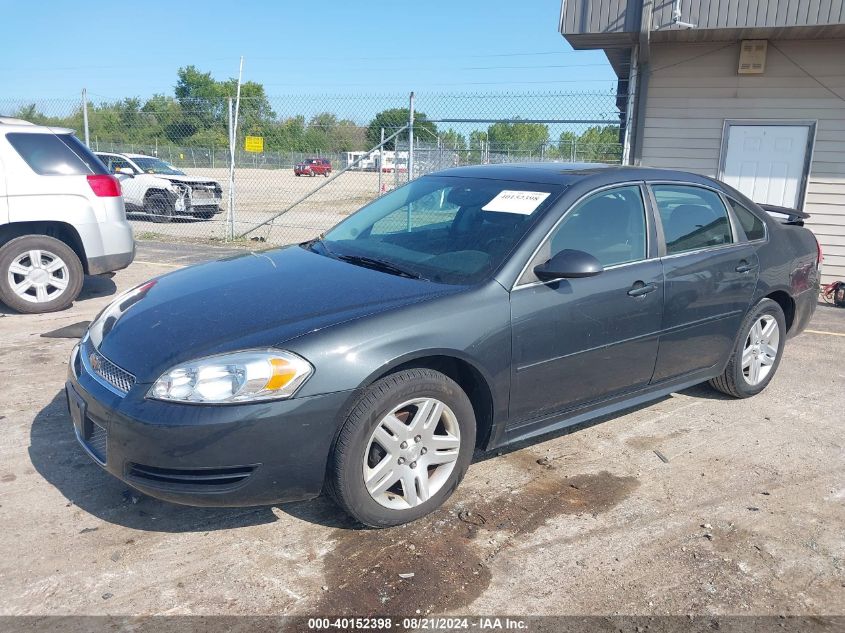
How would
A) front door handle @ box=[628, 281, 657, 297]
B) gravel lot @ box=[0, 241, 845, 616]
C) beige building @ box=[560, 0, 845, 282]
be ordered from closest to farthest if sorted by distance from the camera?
1. gravel lot @ box=[0, 241, 845, 616]
2. front door handle @ box=[628, 281, 657, 297]
3. beige building @ box=[560, 0, 845, 282]

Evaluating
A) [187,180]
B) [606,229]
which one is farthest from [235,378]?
[187,180]

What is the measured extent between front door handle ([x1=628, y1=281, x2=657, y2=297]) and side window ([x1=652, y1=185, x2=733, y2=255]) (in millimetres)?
325

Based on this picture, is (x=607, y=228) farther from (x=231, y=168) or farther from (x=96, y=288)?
(x=231, y=168)

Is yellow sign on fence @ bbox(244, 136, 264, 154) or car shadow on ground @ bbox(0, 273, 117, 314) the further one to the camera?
yellow sign on fence @ bbox(244, 136, 264, 154)

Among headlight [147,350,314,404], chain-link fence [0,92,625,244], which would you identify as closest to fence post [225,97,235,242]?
chain-link fence [0,92,625,244]

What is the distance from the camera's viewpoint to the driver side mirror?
11.4 feet

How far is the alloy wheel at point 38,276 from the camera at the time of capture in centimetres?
693

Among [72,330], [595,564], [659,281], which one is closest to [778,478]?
[659,281]

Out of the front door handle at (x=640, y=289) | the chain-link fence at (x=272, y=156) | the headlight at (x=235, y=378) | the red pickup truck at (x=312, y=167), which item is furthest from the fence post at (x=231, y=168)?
the red pickup truck at (x=312, y=167)

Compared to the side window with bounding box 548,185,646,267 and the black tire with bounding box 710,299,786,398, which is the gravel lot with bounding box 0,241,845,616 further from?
the side window with bounding box 548,185,646,267

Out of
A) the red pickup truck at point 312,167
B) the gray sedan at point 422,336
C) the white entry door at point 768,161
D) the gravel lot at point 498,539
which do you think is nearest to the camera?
the gravel lot at point 498,539

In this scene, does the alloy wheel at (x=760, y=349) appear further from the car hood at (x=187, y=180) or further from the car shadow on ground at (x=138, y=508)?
the car hood at (x=187, y=180)

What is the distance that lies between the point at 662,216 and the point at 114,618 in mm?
3482

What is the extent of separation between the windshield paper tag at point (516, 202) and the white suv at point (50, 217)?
4772 mm
